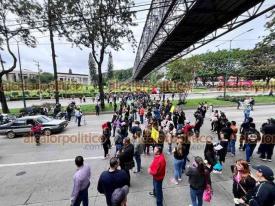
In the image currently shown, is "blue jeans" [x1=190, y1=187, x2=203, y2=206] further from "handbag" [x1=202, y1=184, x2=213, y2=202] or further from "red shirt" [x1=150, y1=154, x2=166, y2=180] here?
"red shirt" [x1=150, y1=154, x2=166, y2=180]

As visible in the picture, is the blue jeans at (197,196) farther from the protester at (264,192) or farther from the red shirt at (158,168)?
the protester at (264,192)

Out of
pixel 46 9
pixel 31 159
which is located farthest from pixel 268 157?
pixel 46 9

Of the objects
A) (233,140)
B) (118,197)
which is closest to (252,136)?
(233,140)

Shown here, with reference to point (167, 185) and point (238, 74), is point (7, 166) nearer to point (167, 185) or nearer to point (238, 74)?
point (167, 185)

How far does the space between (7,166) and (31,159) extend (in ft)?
3.26

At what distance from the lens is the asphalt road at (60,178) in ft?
20.2

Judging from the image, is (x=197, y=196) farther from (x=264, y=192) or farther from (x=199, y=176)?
(x=264, y=192)

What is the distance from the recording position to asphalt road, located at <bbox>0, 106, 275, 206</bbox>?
6.16 metres

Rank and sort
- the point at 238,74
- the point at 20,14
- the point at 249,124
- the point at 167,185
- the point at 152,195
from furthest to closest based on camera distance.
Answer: the point at 238,74, the point at 20,14, the point at 249,124, the point at 167,185, the point at 152,195

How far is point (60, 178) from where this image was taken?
25.6 feet

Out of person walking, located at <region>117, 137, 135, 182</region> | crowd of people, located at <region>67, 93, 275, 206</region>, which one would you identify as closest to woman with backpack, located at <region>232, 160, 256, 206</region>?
crowd of people, located at <region>67, 93, 275, 206</region>

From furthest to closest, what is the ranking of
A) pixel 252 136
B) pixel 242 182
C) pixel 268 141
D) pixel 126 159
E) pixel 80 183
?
pixel 268 141, pixel 252 136, pixel 126 159, pixel 80 183, pixel 242 182

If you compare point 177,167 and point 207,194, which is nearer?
point 207,194

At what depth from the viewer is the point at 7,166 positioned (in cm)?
943
